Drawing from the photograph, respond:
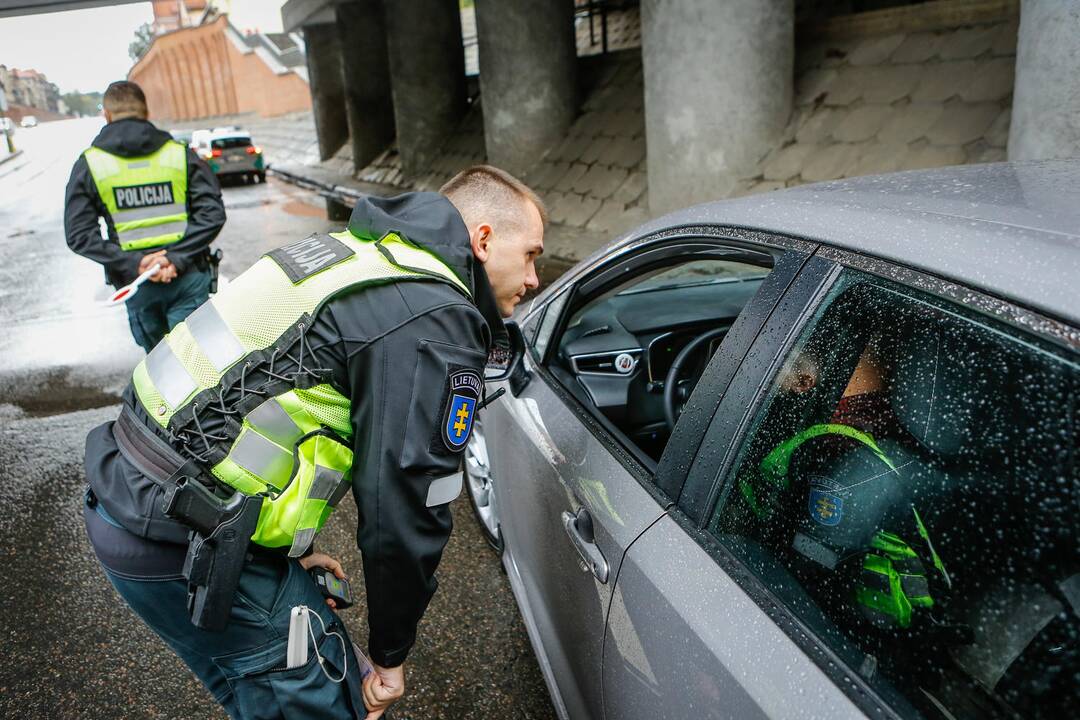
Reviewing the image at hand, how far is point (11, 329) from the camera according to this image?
7.34 metres

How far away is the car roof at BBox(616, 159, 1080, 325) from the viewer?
973mm

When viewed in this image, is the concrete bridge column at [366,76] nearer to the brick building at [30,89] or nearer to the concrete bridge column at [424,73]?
the concrete bridge column at [424,73]

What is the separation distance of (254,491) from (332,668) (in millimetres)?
443

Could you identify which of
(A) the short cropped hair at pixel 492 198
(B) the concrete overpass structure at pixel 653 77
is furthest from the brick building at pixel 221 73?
(A) the short cropped hair at pixel 492 198

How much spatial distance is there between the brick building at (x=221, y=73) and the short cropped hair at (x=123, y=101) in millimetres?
36214

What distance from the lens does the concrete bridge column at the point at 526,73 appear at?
10953 millimetres

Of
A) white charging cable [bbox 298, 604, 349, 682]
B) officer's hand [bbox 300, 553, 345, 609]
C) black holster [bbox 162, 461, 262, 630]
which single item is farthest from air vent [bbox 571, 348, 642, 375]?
black holster [bbox 162, 461, 262, 630]

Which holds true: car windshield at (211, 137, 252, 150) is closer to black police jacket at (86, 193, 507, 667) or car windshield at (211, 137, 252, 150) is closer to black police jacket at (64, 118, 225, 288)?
black police jacket at (64, 118, 225, 288)

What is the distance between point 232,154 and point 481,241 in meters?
21.6

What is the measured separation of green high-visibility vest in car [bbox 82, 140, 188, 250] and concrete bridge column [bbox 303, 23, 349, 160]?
58.3 feet

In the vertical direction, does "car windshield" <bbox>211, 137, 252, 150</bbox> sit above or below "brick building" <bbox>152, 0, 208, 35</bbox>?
below

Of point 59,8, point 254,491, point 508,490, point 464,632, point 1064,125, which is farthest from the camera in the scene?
point 59,8

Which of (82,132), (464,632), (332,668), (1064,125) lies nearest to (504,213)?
(332,668)

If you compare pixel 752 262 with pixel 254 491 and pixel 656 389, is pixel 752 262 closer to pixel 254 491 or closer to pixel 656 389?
pixel 656 389
